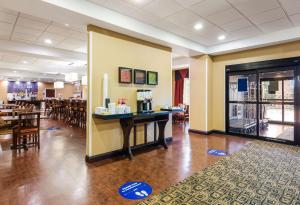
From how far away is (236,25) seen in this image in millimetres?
4551

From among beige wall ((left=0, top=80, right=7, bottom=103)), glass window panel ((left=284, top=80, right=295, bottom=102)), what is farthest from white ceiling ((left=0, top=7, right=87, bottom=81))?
beige wall ((left=0, top=80, right=7, bottom=103))

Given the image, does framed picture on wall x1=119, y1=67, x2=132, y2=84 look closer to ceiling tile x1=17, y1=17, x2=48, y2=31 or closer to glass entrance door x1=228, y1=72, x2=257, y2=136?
ceiling tile x1=17, y1=17, x2=48, y2=31

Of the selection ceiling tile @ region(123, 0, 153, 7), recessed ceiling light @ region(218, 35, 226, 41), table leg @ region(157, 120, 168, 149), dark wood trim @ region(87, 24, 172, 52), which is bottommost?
table leg @ region(157, 120, 168, 149)

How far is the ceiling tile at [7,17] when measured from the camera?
3.96 meters

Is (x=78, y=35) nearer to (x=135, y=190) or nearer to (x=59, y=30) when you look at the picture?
(x=59, y=30)

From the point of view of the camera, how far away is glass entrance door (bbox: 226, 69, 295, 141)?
5477 millimetres

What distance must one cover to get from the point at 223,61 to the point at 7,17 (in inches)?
250

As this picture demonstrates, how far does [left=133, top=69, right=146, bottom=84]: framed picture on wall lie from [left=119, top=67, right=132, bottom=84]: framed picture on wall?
0.54ft

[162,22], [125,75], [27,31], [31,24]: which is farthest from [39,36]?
[162,22]

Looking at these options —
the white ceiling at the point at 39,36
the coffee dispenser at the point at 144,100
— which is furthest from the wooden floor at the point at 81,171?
the white ceiling at the point at 39,36

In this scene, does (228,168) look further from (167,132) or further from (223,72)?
(223,72)

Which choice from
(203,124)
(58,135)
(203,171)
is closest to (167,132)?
(203,124)

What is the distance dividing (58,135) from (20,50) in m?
3.17

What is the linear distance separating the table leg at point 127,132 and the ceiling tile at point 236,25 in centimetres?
337
